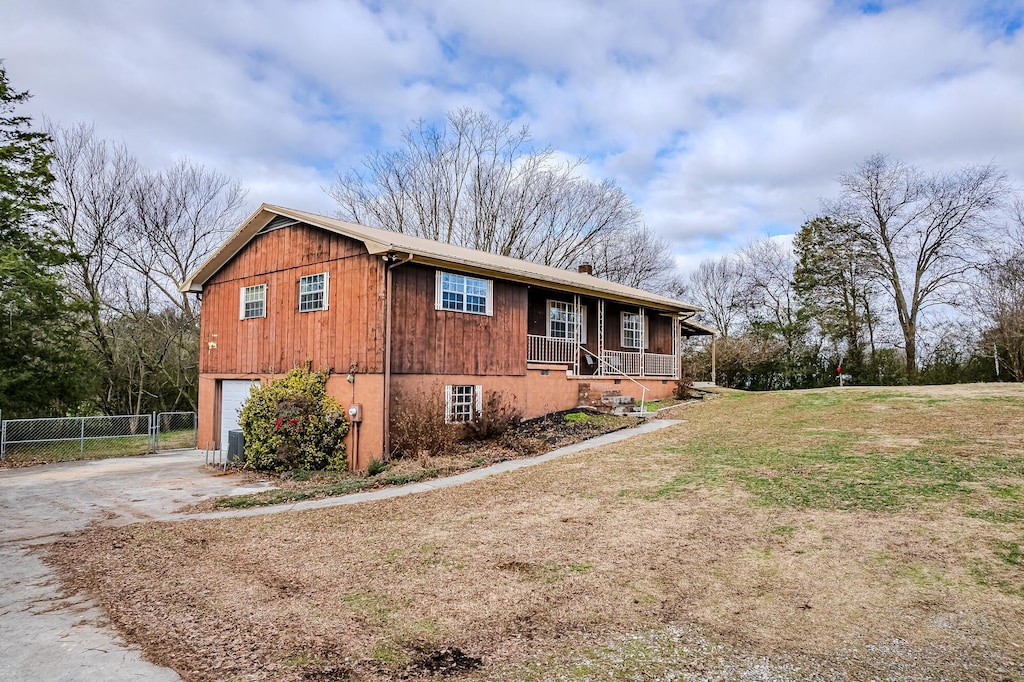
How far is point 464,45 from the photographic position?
1473 cm

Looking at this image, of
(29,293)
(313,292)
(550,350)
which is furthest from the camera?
(550,350)

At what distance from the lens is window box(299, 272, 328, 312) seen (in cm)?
1420

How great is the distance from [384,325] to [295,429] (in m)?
3.01

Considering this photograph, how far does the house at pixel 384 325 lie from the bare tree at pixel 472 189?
15.4 m

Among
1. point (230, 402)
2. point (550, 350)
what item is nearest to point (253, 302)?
point (230, 402)

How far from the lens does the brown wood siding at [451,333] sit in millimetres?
13039

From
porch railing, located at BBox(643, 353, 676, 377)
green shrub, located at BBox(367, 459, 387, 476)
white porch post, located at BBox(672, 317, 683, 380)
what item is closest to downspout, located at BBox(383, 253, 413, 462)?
green shrub, located at BBox(367, 459, 387, 476)

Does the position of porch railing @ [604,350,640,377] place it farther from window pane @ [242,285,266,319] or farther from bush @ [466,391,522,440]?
window pane @ [242,285,266,319]

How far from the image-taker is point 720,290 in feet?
129

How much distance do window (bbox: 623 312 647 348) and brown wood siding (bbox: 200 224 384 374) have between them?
11.3 metres

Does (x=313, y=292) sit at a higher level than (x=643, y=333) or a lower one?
higher

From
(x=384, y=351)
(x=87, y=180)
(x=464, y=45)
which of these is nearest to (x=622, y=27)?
(x=464, y=45)

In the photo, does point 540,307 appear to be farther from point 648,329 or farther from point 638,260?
point 638,260

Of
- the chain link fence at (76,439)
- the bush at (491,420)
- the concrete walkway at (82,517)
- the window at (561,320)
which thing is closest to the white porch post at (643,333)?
the window at (561,320)
